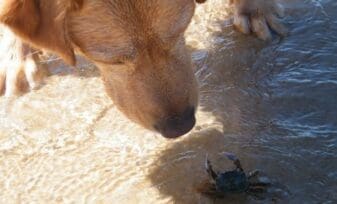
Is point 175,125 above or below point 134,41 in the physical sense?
below

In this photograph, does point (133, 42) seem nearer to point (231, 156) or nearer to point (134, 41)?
point (134, 41)

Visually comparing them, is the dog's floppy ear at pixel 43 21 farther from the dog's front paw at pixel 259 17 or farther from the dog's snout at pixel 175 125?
the dog's front paw at pixel 259 17

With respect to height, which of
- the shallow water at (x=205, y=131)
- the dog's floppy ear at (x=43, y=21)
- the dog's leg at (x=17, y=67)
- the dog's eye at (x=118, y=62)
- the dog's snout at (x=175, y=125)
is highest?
the dog's floppy ear at (x=43, y=21)

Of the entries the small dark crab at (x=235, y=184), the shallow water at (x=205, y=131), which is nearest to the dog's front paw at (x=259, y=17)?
the shallow water at (x=205, y=131)

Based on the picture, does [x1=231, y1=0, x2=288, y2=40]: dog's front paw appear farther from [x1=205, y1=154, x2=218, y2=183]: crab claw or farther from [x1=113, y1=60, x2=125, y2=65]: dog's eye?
[x1=113, y1=60, x2=125, y2=65]: dog's eye

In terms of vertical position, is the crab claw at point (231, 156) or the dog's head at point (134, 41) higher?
the dog's head at point (134, 41)

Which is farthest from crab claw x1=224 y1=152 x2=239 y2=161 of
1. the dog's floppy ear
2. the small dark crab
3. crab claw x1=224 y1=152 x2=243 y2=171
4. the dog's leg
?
the dog's leg

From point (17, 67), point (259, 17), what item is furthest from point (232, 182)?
point (17, 67)
